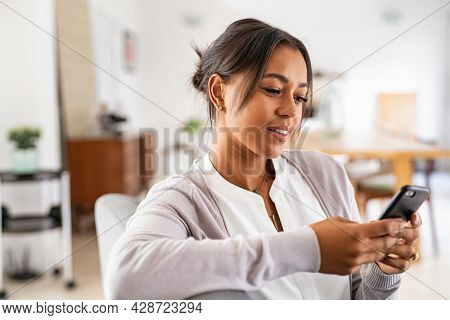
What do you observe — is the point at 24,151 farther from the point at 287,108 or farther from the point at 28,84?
the point at 287,108

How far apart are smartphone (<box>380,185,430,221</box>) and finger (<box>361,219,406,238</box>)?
0.05 feet

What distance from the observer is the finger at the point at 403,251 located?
0.64 m

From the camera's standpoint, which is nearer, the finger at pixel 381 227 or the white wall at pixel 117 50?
the finger at pixel 381 227

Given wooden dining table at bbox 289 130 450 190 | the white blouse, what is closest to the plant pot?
wooden dining table at bbox 289 130 450 190

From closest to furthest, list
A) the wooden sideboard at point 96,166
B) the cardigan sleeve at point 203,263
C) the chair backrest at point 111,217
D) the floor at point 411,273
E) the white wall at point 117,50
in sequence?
1. the cardigan sleeve at point 203,263
2. the chair backrest at point 111,217
3. the floor at point 411,273
4. the white wall at point 117,50
5. the wooden sideboard at point 96,166

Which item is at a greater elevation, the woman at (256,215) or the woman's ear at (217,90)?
the woman's ear at (217,90)

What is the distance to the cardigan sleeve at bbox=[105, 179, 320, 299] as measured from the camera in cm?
52

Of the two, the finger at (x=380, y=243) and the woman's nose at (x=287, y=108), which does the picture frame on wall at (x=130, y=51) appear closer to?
the woman's nose at (x=287, y=108)

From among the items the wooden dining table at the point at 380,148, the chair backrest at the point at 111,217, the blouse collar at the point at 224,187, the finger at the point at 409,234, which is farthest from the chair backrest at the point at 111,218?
the wooden dining table at the point at 380,148

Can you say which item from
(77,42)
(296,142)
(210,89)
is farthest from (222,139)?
(77,42)

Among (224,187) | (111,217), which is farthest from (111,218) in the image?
(224,187)

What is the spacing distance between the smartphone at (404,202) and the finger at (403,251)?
40mm

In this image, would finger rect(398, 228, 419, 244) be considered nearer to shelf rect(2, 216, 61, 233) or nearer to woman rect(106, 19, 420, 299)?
woman rect(106, 19, 420, 299)
